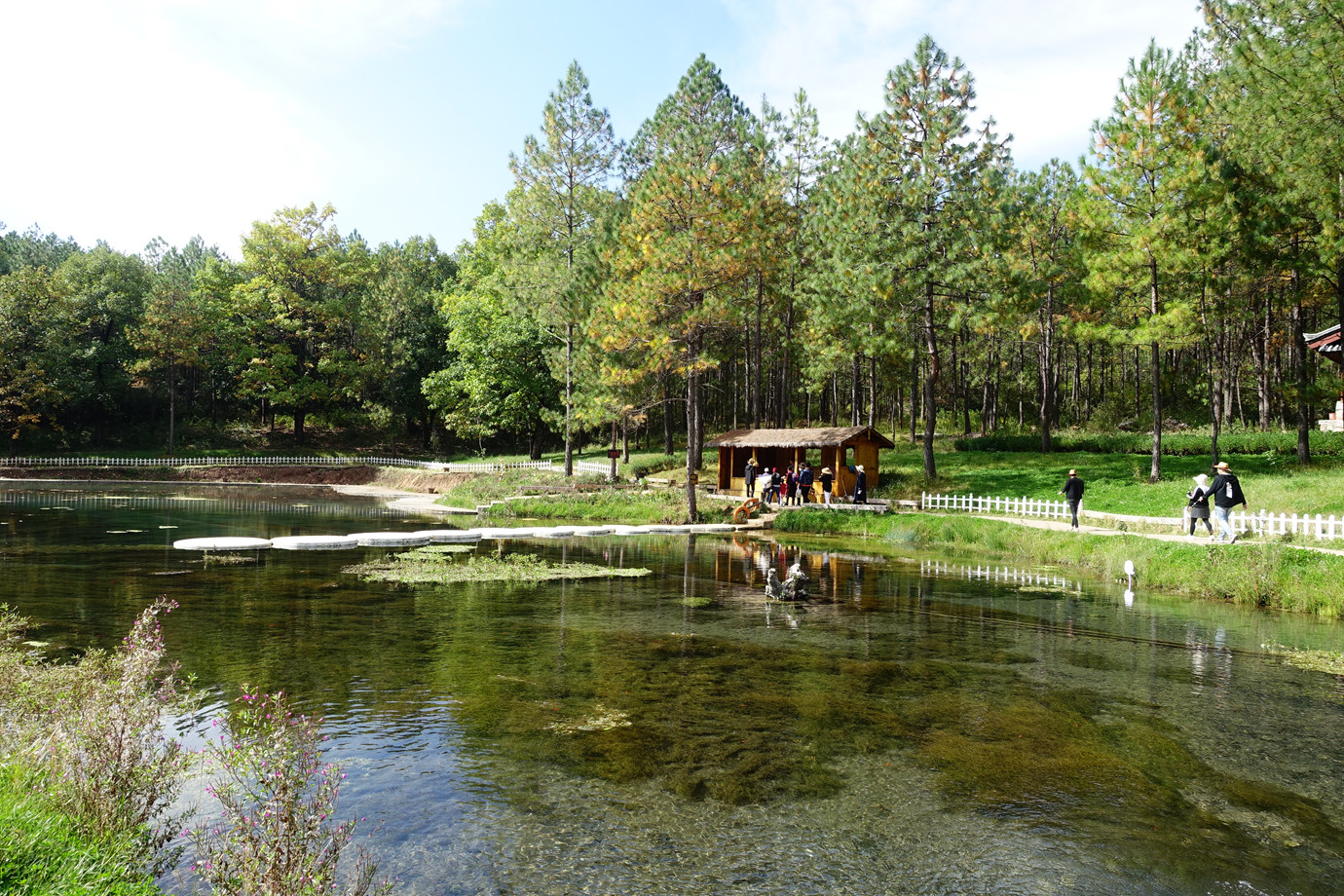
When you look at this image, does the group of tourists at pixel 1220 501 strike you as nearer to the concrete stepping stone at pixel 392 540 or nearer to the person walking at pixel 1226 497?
the person walking at pixel 1226 497

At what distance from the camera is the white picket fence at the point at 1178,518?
19094 mm

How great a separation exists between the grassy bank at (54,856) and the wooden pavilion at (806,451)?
32539mm

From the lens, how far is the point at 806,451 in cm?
3938

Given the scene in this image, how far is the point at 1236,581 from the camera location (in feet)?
56.5

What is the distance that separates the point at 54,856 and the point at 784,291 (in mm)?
44244

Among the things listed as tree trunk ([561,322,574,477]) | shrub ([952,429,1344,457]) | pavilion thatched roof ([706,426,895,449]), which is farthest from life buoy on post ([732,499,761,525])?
shrub ([952,429,1344,457])

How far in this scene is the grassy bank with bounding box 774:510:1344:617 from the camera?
639 inches

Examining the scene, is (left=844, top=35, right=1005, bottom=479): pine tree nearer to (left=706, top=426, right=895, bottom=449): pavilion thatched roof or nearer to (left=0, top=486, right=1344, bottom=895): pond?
(left=706, top=426, right=895, bottom=449): pavilion thatched roof

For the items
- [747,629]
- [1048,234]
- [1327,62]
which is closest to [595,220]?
[1048,234]

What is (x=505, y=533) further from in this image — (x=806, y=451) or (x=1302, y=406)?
(x=1302, y=406)

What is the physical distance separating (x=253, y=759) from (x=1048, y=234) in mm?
51906

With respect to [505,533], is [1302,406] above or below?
above

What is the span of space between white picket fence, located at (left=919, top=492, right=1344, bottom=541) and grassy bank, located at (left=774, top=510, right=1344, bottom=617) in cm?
194

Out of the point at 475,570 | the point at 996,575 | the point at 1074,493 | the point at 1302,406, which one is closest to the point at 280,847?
the point at 475,570
